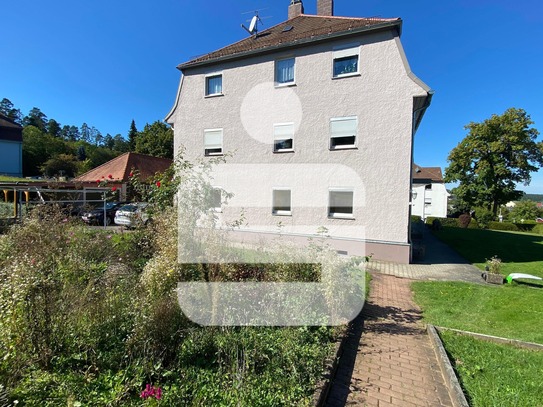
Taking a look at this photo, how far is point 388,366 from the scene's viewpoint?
12.4ft

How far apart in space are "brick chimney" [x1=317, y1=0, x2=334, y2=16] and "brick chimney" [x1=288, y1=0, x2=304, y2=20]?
4.50 ft

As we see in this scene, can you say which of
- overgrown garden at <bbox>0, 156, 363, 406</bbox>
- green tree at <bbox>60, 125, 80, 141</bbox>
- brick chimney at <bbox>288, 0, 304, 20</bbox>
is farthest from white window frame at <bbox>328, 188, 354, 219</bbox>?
green tree at <bbox>60, 125, 80, 141</bbox>

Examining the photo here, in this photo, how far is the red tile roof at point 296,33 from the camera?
11.3 meters

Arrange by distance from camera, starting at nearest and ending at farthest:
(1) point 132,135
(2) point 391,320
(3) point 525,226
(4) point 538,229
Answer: (2) point 391,320, (4) point 538,229, (3) point 525,226, (1) point 132,135

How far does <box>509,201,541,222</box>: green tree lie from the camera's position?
42531 mm

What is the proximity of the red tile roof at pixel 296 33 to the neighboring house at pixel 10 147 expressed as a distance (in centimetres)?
4204

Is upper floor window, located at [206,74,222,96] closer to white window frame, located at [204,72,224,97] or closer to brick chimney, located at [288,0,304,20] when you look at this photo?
white window frame, located at [204,72,224,97]

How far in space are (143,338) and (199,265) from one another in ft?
4.40

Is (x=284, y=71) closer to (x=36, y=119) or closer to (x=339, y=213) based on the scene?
(x=339, y=213)

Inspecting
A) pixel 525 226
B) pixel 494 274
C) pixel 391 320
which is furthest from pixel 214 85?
pixel 525 226

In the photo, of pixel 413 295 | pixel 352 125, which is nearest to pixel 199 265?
pixel 413 295

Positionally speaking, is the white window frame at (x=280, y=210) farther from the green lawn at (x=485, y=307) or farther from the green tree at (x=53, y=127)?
the green tree at (x=53, y=127)

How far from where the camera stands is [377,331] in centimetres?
486

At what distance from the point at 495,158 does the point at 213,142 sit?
3164cm
